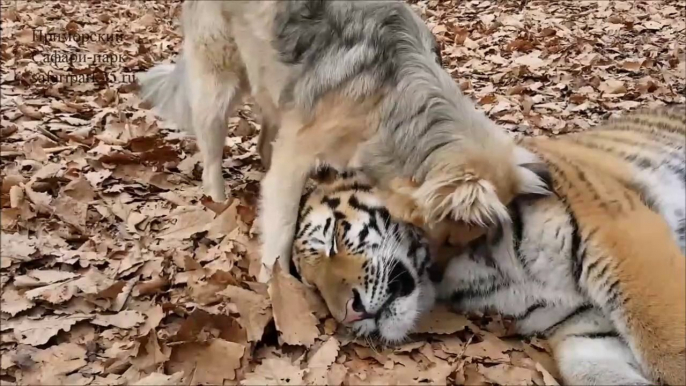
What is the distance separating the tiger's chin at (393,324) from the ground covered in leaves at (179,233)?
0.05 metres

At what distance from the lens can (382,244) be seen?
8.59ft

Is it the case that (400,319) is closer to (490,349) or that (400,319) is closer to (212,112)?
(490,349)

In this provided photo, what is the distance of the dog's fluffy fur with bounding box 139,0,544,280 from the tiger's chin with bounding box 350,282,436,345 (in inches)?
13.1

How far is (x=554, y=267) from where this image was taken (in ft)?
8.58

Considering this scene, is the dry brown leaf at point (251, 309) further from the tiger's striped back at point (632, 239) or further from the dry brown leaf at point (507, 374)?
the tiger's striped back at point (632, 239)

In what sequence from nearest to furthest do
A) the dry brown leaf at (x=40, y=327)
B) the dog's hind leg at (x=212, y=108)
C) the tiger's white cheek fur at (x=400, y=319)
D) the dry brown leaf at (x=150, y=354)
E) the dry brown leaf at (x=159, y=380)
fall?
the dry brown leaf at (x=159, y=380)
the dry brown leaf at (x=150, y=354)
the dry brown leaf at (x=40, y=327)
the tiger's white cheek fur at (x=400, y=319)
the dog's hind leg at (x=212, y=108)

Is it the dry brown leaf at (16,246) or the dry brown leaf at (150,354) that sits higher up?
the dry brown leaf at (150,354)

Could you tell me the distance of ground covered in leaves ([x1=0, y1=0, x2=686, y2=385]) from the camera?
240cm

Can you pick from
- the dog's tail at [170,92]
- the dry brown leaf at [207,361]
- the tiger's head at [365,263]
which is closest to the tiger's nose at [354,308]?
the tiger's head at [365,263]

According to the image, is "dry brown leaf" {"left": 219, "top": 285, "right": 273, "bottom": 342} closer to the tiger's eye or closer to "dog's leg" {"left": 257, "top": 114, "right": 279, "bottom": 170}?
the tiger's eye

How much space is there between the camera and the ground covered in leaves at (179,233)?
2402 mm

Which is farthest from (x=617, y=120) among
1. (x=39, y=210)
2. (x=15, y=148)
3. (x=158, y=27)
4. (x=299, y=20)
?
(x=158, y=27)

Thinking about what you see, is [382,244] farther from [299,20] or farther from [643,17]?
[643,17]

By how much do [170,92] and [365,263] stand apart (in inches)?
106
